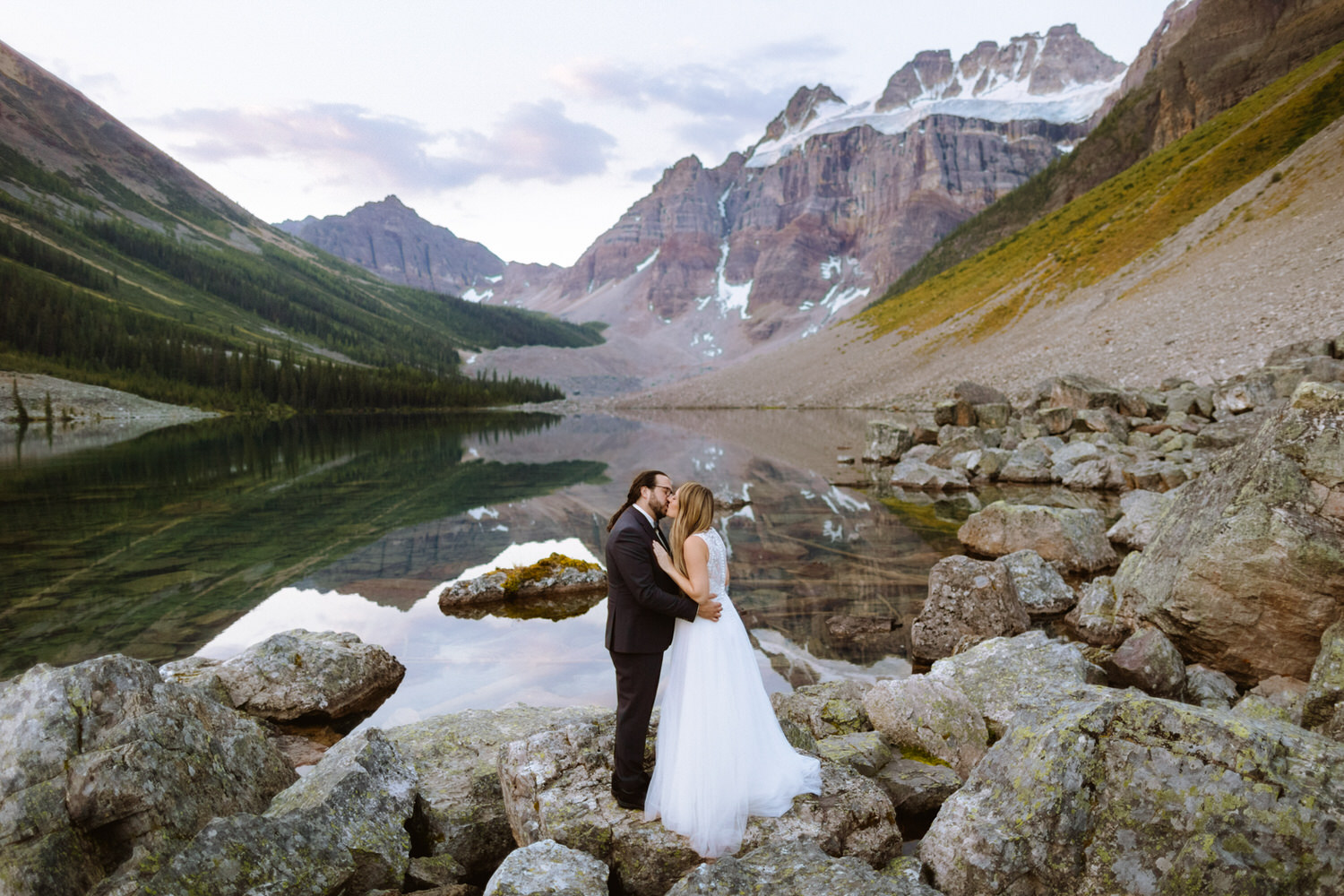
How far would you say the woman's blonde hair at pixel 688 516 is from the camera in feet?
18.2

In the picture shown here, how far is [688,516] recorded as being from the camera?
5551 mm

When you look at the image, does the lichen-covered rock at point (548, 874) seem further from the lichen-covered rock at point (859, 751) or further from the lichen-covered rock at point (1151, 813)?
the lichen-covered rock at point (859, 751)

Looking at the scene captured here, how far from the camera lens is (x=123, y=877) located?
4418mm

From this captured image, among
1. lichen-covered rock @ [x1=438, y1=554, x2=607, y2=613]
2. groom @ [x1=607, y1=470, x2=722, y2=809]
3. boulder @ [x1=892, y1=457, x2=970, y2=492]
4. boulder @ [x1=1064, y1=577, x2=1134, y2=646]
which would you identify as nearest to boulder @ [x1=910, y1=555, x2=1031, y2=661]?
boulder @ [x1=1064, y1=577, x2=1134, y2=646]

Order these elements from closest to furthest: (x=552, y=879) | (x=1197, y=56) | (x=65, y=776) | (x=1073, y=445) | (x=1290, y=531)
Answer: (x=552, y=879) → (x=65, y=776) → (x=1290, y=531) → (x=1073, y=445) → (x=1197, y=56)

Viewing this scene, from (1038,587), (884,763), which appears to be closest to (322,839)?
(884,763)

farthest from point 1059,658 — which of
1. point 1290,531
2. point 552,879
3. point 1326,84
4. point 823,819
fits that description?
point 1326,84

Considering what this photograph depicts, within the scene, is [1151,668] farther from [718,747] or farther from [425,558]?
[425,558]

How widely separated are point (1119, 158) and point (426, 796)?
142839 millimetres

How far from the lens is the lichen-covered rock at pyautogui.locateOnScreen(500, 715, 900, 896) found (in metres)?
5.02

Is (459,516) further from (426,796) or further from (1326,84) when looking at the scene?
(1326,84)

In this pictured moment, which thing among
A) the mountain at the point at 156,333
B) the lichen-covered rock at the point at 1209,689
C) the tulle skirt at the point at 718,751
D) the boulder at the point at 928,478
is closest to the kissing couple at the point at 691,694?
the tulle skirt at the point at 718,751

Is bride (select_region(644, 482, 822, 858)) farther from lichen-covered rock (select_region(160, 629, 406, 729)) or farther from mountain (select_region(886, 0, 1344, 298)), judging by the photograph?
mountain (select_region(886, 0, 1344, 298))

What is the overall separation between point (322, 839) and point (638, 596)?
8.91 feet
